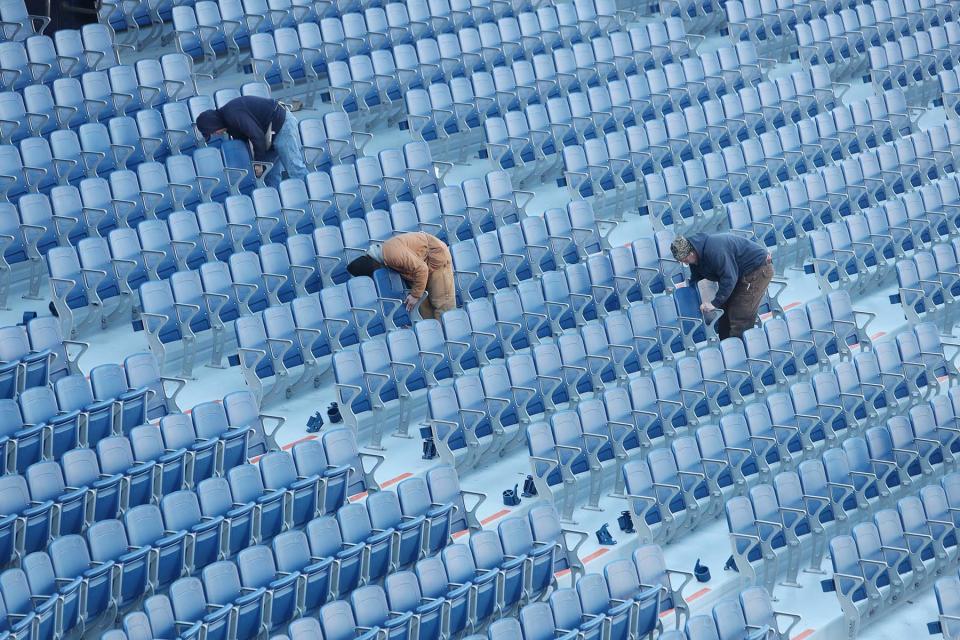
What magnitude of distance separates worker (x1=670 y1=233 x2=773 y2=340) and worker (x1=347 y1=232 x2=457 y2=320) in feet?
3.88

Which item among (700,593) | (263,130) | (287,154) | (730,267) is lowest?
(700,593)

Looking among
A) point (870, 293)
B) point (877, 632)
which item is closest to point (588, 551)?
point (877, 632)

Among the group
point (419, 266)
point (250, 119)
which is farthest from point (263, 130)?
point (419, 266)

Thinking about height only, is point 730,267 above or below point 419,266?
below

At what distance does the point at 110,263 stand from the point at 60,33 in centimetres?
195

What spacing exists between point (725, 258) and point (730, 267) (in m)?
0.06

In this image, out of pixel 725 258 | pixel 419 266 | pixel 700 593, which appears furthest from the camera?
pixel 725 258

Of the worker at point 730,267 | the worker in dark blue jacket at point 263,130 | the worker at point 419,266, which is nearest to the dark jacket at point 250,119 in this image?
the worker in dark blue jacket at point 263,130

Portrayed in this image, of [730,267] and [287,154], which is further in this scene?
[287,154]

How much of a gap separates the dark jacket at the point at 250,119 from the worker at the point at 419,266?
933 mm

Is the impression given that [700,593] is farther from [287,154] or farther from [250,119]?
[250,119]

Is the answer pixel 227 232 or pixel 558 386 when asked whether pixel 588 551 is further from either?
pixel 227 232

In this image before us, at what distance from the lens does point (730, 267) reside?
292 inches

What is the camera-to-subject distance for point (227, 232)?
7.36 meters
